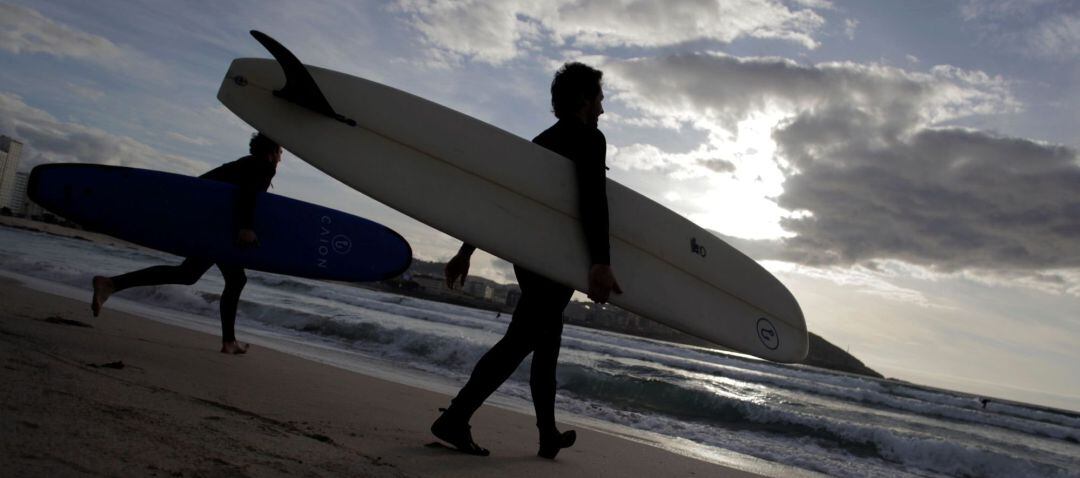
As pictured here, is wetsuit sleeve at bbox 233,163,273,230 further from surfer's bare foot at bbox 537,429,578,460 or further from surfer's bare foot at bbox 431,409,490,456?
surfer's bare foot at bbox 537,429,578,460

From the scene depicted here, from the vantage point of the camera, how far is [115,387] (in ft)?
6.60

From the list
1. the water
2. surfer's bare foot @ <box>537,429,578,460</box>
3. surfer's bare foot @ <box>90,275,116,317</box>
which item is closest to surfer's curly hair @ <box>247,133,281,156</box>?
surfer's bare foot @ <box>90,275,116,317</box>

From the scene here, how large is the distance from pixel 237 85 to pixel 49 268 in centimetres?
1033

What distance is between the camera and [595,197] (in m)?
2.18

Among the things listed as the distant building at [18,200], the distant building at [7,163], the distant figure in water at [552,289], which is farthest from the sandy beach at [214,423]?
the distant building at [18,200]

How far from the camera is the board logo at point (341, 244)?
11.4 feet

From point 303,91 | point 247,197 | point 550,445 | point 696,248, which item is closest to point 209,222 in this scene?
point 247,197

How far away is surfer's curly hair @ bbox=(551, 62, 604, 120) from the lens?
2.34m

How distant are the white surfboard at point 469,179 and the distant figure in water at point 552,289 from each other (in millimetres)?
107

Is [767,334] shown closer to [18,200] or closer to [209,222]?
[209,222]

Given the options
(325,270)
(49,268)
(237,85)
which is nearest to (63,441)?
(237,85)

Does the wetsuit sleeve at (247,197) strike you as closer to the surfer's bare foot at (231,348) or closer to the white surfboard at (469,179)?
the white surfboard at (469,179)

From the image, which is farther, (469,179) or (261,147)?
(261,147)

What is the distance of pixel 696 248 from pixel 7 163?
96.1 metres
